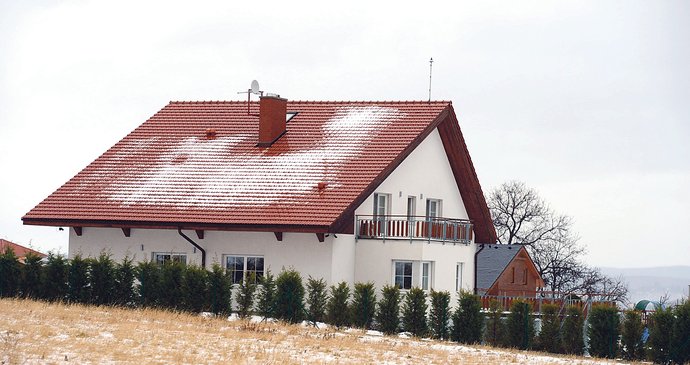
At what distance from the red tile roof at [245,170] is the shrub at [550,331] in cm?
690

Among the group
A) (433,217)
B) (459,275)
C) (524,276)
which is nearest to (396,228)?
(433,217)

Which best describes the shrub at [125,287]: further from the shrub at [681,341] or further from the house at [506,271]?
the house at [506,271]

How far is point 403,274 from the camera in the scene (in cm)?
4031

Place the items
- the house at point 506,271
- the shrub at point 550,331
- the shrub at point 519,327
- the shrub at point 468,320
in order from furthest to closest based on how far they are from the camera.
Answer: the house at point 506,271 → the shrub at point 468,320 → the shrub at point 519,327 → the shrub at point 550,331

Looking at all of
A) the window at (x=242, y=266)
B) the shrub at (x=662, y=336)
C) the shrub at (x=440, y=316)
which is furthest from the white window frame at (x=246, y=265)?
the shrub at (x=662, y=336)

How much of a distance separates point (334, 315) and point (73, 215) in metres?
A: 10.5

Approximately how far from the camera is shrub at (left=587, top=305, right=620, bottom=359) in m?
33.8

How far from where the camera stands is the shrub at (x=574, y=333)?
34.3m

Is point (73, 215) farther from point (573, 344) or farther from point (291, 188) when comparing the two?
point (573, 344)

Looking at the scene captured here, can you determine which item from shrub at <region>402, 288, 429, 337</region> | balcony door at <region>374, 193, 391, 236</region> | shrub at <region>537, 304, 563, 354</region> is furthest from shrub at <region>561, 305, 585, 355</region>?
balcony door at <region>374, 193, 391, 236</region>

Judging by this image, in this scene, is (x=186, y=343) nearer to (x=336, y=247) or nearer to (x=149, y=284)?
(x=149, y=284)

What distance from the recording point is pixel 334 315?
35.8 m

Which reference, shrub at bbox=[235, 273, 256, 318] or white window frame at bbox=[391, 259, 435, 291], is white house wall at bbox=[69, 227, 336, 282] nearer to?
white window frame at bbox=[391, 259, 435, 291]

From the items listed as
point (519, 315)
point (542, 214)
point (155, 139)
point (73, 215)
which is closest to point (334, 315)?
point (519, 315)
